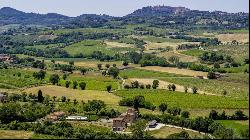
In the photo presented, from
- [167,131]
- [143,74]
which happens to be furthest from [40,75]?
[167,131]

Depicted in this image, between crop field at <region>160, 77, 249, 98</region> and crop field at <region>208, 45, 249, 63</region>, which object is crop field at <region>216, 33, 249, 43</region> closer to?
crop field at <region>208, 45, 249, 63</region>

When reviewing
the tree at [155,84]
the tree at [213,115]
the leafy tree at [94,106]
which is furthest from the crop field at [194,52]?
the tree at [213,115]

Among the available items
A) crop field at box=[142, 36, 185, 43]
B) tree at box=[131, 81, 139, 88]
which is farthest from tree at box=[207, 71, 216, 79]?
crop field at box=[142, 36, 185, 43]

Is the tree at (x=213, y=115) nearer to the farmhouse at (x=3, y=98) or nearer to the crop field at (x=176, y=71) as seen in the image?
the farmhouse at (x=3, y=98)

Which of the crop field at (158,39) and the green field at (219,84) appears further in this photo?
the crop field at (158,39)

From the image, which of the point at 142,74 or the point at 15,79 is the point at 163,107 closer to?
the point at 15,79

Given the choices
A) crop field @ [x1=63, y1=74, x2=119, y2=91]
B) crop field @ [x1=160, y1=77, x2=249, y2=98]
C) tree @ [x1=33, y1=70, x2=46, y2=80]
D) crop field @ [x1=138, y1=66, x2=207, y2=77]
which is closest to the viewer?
crop field @ [x1=160, y1=77, x2=249, y2=98]

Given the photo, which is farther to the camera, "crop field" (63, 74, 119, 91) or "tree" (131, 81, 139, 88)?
"tree" (131, 81, 139, 88)
